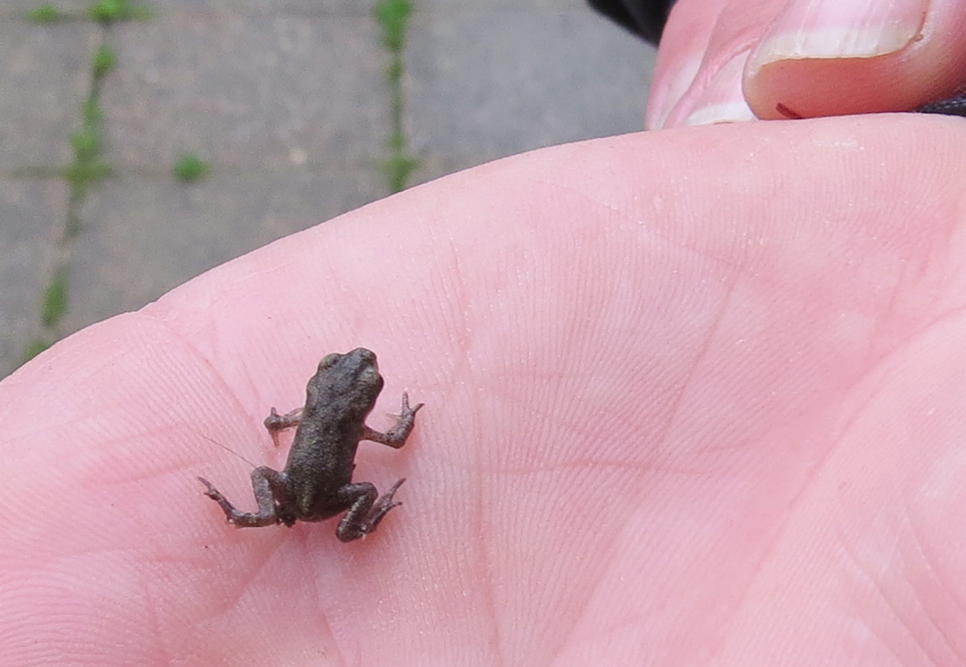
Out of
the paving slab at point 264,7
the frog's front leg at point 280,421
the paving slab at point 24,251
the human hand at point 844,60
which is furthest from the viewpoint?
the paving slab at point 264,7

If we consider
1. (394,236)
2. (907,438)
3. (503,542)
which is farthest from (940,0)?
(503,542)

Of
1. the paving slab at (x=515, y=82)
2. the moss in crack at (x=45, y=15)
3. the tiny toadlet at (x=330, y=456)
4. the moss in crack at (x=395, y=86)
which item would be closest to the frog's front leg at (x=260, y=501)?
the tiny toadlet at (x=330, y=456)

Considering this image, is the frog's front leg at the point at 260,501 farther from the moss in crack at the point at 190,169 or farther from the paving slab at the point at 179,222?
the moss in crack at the point at 190,169

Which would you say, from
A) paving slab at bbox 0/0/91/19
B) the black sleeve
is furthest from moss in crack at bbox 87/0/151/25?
the black sleeve

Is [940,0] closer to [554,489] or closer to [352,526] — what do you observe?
[554,489]

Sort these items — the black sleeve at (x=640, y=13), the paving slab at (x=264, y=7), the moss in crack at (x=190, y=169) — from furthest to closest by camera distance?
the paving slab at (x=264, y=7) < the moss in crack at (x=190, y=169) < the black sleeve at (x=640, y=13)

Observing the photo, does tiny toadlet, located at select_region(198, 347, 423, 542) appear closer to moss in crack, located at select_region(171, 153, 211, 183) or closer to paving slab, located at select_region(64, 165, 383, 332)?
paving slab, located at select_region(64, 165, 383, 332)
